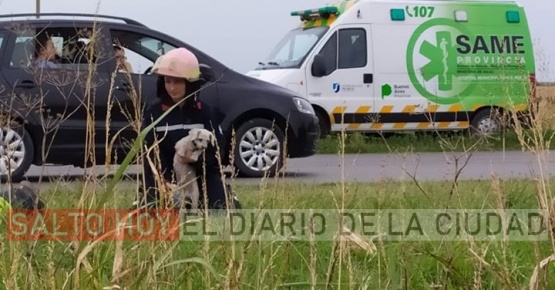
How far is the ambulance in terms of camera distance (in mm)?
14477

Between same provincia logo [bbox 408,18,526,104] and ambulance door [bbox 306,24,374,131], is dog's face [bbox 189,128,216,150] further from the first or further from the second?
same provincia logo [bbox 408,18,526,104]

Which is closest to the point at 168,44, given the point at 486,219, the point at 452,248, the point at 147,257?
the point at 486,219

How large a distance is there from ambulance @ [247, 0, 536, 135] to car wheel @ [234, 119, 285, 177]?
168 inches

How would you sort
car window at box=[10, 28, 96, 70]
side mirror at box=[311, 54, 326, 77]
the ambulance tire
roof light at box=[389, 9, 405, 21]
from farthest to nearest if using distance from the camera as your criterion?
roof light at box=[389, 9, 405, 21] → the ambulance tire → side mirror at box=[311, 54, 326, 77] → car window at box=[10, 28, 96, 70]

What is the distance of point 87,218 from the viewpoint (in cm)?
316

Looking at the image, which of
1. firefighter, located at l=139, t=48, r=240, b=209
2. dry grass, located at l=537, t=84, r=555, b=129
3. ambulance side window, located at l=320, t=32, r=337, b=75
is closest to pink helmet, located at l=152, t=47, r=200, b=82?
firefighter, located at l=139, t=48, r=240, b=209

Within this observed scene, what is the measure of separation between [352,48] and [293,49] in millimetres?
902

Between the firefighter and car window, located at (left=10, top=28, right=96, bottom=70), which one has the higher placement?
car window, located at (left=10, top=28, right=96, bottom=70)

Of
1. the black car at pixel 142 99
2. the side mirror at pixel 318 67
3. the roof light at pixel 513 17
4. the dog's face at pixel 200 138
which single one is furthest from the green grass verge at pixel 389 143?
the dog's face at pixel 200 138

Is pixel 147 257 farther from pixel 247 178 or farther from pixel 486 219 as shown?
pixel 247 178

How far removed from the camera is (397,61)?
14984 millimetres

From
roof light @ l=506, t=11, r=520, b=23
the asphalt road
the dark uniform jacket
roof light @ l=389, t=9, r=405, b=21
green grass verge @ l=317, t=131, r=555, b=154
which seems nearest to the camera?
the dark uniform jacket

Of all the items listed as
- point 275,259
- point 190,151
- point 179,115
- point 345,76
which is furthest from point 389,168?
point 275,259

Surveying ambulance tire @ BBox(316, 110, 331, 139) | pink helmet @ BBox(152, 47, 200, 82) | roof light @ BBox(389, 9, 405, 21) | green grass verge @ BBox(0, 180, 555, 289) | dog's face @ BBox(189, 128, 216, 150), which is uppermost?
roof light @ BBox(389, 9, 405, 21)
